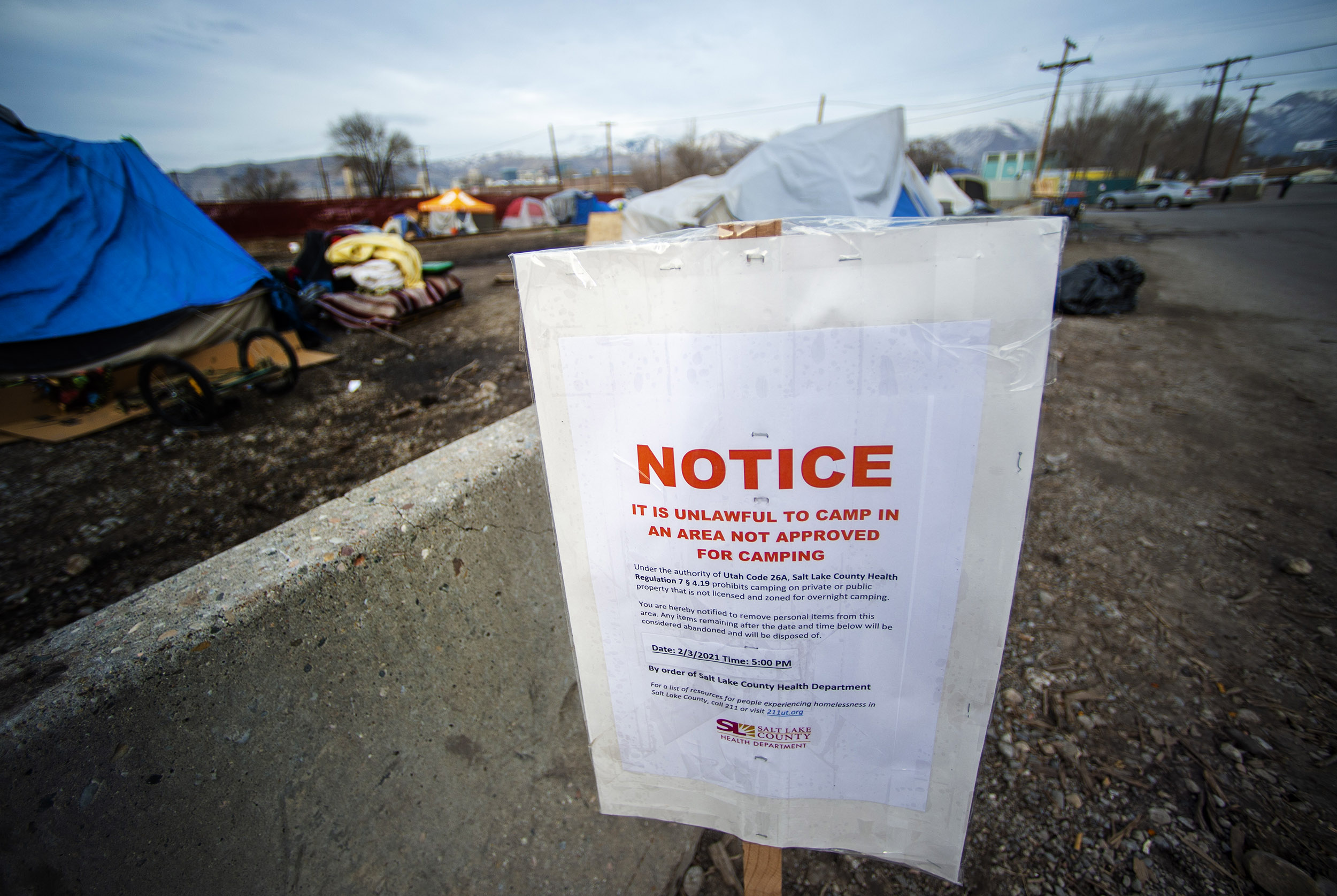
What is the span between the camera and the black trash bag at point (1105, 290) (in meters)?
6.78

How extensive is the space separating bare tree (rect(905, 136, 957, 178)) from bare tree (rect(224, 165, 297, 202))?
35.6 meters

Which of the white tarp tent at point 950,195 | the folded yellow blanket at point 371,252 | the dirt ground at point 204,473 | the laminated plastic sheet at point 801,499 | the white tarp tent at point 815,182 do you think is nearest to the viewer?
the laminated plastic sheet at point 801,499

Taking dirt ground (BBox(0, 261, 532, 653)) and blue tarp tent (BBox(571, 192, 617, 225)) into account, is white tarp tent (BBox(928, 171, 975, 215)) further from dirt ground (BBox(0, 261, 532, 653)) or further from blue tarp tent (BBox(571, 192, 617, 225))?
blue tarp tent (BBox(571, 192, 617, 225))

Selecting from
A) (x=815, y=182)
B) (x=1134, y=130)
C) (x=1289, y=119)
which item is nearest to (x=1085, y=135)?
(x=1134, y=130)

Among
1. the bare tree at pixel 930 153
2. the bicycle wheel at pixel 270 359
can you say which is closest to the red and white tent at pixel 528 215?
the bicycle wheel at pixel 270 359

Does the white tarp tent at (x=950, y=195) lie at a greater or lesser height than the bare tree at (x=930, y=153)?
lesser

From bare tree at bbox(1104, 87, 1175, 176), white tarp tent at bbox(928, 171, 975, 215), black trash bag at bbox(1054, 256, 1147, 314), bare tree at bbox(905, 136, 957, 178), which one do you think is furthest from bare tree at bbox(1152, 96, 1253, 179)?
black trash bag at bbox(1054, 256, 1147, 314)

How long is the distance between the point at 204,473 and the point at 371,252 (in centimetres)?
509

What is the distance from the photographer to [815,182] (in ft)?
20.6

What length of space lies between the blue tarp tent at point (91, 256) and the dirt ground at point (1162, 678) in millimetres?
6768

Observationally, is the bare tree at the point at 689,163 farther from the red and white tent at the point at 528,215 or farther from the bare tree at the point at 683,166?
the red and white tent at the point at 528,215

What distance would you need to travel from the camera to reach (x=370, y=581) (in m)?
1.15

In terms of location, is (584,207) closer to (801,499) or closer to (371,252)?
(371,252)

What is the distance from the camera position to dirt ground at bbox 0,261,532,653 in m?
2.89
